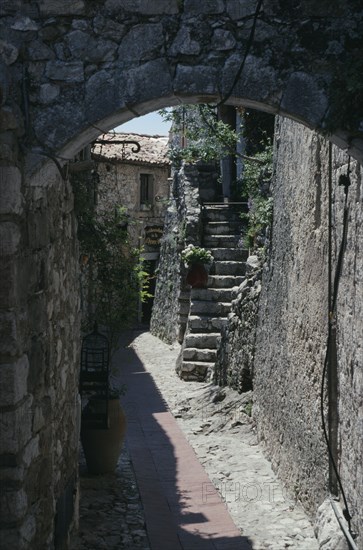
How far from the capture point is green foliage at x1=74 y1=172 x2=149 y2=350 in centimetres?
740

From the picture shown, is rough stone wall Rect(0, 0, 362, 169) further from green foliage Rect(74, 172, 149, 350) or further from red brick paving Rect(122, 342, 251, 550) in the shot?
red brick paving Rect(122, 342, 251, 550)

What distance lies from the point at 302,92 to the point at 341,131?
0.93 feet

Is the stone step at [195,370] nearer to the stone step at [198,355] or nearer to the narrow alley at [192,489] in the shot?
the stone step at [198,355]

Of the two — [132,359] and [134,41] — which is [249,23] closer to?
[134,41]

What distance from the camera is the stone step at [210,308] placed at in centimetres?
1515

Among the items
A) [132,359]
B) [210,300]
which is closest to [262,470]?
[210,300]

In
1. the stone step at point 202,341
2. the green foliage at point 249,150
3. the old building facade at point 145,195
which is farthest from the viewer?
the old building facade at point 145,195

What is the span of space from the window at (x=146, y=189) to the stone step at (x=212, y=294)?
37.3 ft

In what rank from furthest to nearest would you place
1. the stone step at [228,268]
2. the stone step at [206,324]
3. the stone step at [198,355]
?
the stone step at [228,268] → the stone step at [206,324] → the stone step at [198,355]

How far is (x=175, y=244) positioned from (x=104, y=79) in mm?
13847

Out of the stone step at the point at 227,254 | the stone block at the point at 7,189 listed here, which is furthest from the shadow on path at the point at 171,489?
the stone step at the point at 227,254

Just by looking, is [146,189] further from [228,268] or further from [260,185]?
[260,185]

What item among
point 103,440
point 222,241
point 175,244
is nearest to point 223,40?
point 103,440

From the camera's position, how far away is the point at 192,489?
25.9 ft
